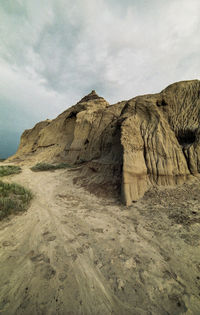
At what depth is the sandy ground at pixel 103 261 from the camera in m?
1.49

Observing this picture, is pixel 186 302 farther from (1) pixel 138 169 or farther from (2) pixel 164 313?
(1) pixel 138 169

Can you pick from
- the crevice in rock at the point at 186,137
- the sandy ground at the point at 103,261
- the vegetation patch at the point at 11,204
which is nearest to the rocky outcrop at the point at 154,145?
the crevice in rock at the point at 186,137

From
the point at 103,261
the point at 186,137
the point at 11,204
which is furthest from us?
the point at 186,137

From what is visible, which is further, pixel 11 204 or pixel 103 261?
pixel 11 204

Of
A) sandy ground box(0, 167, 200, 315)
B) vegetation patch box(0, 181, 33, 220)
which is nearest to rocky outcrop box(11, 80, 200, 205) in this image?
sandy ground box(0, 167, 200, 315)

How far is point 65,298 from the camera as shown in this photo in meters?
1.54

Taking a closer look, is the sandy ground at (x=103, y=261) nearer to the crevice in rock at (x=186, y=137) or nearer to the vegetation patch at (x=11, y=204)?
the vegetation patch at (x=11, y=204)

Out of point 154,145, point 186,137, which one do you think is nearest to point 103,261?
point 154,145

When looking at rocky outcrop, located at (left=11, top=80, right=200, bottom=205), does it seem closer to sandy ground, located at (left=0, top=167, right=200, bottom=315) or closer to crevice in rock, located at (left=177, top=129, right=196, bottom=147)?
crevice in rock, located at (left=177, top=129, right=196, bottom=147)

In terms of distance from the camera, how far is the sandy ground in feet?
4.90

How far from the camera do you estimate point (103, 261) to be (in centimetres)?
208

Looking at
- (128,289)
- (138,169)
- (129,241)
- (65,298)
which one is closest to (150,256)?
(129,241)

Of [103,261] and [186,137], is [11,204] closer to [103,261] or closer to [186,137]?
[103,261]

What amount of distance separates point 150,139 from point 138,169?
4.92 ft
